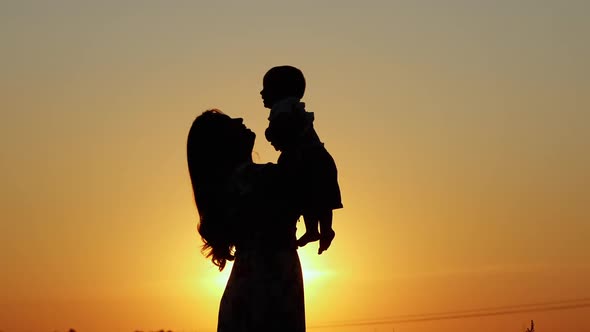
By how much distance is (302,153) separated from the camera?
1118 centimetres

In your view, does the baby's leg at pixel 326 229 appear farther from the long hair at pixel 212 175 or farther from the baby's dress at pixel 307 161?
the long hair at pixel 212 175

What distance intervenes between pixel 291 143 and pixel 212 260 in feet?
4.20

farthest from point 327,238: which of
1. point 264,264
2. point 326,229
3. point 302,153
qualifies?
point 302,153

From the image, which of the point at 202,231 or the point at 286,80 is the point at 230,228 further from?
the point at 286,80

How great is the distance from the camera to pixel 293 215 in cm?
1150

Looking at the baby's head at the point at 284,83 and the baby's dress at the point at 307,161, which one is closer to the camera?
the baby's dress at the point at 307,161

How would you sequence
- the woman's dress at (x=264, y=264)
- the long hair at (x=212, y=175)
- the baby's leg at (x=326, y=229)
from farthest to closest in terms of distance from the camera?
the long hair at (x=212, y=175) → the woman's dress at (x=264, y=264) → the baby's leg at (x=326, y=229)

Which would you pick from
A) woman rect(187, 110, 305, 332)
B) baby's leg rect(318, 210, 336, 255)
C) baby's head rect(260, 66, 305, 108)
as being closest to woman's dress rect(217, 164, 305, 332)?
woman rect(187, 110, 305, 332)

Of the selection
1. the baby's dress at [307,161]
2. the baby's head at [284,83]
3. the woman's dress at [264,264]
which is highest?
the baby's head at [284,83]

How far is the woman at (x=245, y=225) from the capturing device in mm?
11406

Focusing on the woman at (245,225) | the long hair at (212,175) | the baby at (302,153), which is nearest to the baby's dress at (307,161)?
the baby at (302,153)

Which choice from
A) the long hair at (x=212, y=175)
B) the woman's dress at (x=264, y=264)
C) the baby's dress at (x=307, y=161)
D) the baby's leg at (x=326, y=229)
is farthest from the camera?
the long hair at (x=212, y=175)

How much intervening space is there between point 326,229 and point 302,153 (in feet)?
1.98

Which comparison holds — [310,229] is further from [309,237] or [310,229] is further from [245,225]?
[245,225]
